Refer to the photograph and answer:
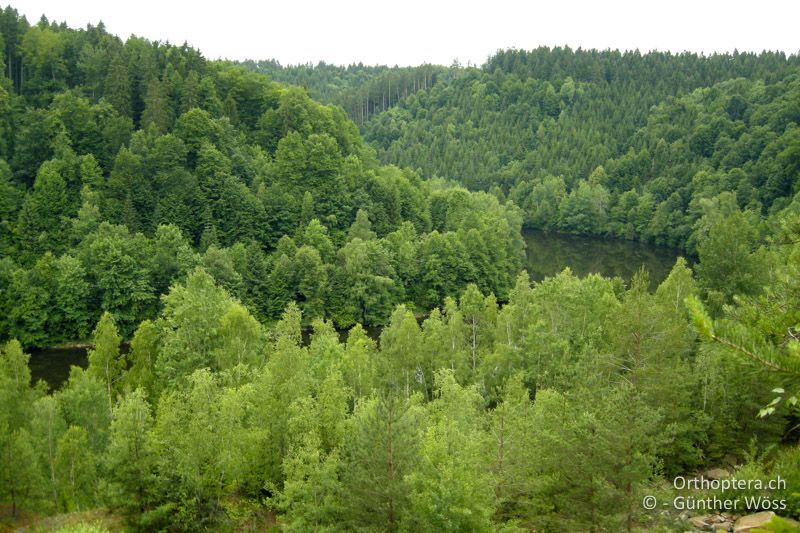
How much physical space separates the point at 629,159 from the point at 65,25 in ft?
438

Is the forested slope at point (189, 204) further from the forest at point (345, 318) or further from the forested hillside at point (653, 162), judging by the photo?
the forested hillside at point (653, 162)

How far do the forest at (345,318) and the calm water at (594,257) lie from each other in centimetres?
665

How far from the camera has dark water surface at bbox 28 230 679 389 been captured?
102800 mm

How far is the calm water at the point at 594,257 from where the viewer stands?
10896cm

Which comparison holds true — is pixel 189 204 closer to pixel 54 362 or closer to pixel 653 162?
pixel 54 362

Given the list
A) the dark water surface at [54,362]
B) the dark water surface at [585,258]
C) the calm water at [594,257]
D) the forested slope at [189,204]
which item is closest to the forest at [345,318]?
the forested slope at [189,204]

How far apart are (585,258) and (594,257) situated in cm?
265

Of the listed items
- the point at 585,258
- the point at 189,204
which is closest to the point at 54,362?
the point at 189,204

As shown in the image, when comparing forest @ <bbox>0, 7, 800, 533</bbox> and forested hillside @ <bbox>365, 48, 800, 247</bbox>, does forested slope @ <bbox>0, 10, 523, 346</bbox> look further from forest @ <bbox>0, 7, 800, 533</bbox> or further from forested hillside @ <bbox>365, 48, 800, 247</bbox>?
forested hillside @ <bbox>365, 48, 800, 247</bbox>

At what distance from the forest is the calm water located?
262 inches

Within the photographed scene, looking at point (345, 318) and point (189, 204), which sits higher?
point (189, 204)

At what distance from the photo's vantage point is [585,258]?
401 feet

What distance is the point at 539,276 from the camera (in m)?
106

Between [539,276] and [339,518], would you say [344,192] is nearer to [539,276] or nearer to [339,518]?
[539,276]
